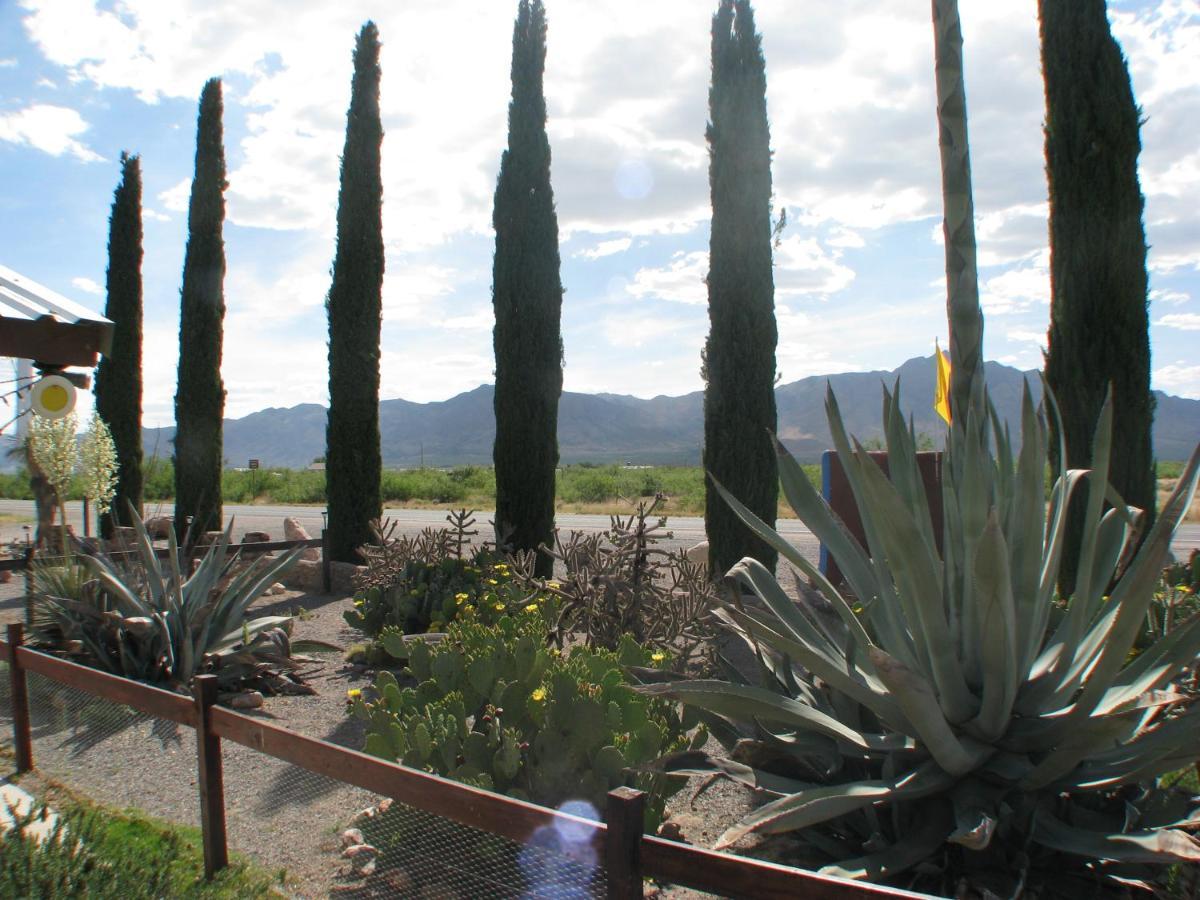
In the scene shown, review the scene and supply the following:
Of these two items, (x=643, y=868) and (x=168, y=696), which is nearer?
(x=643, y=868)

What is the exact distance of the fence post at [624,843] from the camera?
2.07 metres

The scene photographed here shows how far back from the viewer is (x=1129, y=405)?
7523 millimetres

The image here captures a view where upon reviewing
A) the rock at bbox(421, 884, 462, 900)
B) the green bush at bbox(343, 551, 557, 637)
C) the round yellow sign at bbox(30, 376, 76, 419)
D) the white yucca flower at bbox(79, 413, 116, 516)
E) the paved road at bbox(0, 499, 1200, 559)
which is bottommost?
the paved road at bbox(0, 499, 1200, 559)

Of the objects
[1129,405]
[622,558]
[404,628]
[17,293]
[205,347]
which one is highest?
[205,347]

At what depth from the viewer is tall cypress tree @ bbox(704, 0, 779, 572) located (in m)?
10.2

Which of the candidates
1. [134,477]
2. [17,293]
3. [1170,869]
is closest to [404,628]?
[17,293]

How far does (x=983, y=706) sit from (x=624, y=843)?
1.16 m

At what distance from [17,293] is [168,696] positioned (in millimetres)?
3314

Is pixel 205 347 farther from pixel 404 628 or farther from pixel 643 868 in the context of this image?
pixel 643 868

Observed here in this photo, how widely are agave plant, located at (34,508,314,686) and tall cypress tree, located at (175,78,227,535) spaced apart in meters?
9.45

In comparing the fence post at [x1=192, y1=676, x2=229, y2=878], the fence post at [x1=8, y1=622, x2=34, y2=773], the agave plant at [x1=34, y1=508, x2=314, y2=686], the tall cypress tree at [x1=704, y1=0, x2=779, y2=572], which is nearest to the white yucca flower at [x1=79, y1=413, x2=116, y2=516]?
the agave plant at [x1=34, y1=508, x2=314, y2=686]

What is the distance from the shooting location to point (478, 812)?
243 centimetres

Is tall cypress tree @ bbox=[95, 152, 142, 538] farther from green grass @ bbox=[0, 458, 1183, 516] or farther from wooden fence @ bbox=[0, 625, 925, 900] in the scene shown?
green grass @ bbox=[0, 458, 1183, 516]

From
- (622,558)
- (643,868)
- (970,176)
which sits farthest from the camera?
(622,558)
